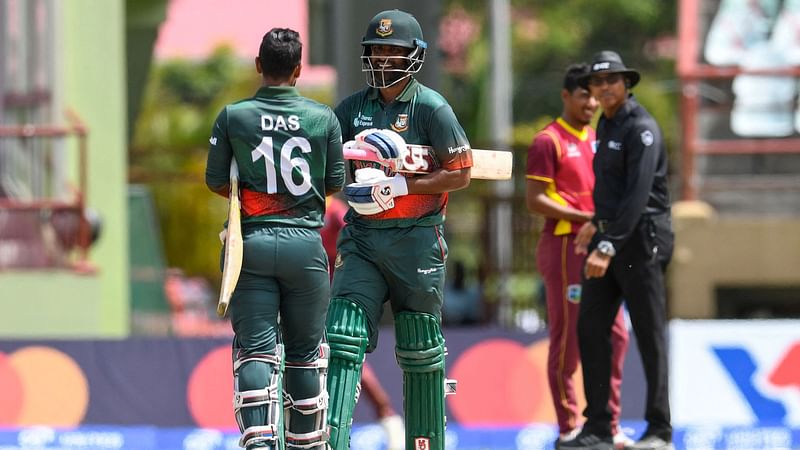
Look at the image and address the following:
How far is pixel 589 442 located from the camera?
9.15 m

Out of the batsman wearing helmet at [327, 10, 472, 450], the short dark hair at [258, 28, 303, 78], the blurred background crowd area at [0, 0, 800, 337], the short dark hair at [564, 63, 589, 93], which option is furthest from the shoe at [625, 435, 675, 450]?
the blurred background crowd area at [0, 0, 800, 337]

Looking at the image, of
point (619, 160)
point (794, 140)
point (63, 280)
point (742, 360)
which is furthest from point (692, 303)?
point (619, 160)

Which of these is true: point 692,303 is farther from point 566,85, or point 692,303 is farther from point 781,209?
point 566,85

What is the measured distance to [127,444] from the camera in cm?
1232

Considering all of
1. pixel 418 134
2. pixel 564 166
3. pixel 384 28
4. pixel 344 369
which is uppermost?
pixel 384 28

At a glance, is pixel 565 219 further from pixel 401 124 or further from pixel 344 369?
pixel 344 369

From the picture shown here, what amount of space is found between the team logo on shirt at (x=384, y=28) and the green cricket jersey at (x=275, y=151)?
18.0 inches

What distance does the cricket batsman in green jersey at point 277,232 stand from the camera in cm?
736

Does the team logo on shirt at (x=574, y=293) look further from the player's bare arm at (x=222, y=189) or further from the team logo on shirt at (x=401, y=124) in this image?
the player's bare arm at (x=222, y=189)

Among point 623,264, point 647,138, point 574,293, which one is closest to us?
point 647,138

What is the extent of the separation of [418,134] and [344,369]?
1.14 m

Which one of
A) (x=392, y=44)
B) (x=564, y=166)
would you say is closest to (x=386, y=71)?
(x=392, y=44)

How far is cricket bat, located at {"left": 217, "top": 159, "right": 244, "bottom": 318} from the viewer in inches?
276

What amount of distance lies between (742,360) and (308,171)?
233 inches
